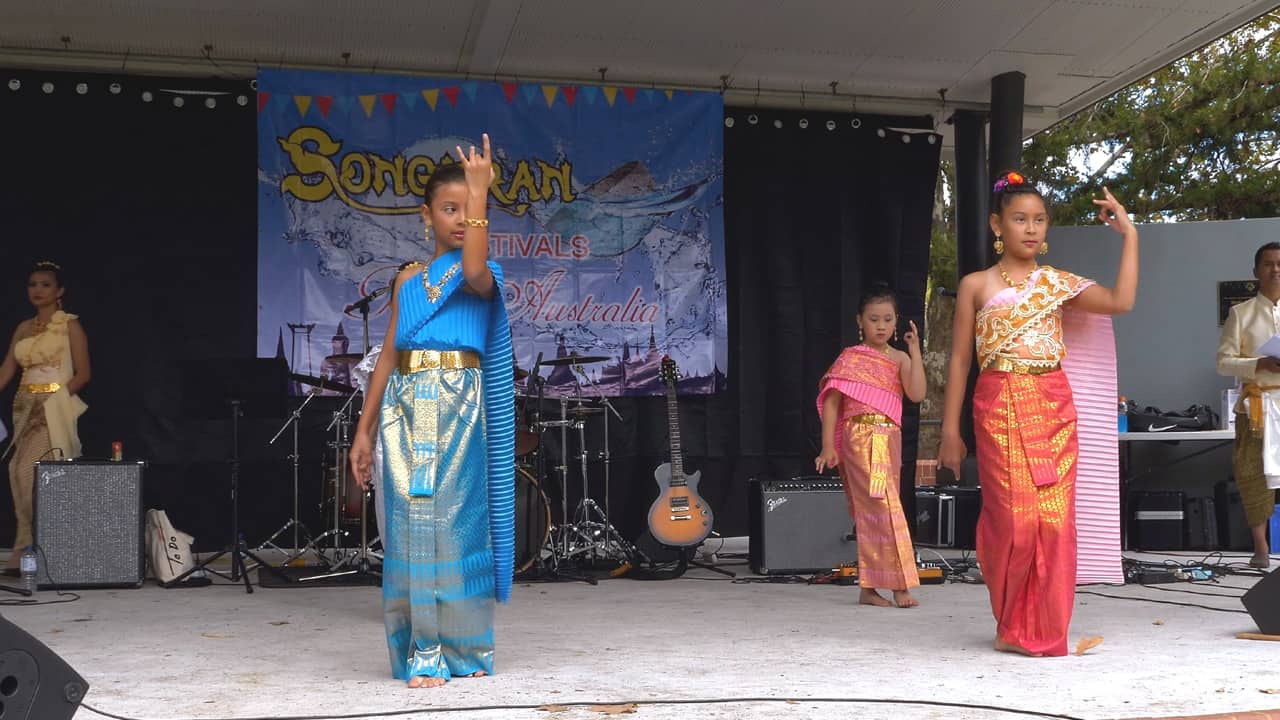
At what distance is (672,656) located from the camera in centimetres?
418

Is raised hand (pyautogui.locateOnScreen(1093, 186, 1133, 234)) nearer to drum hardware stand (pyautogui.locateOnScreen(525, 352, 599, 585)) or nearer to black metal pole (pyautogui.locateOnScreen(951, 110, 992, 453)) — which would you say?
drum hardware stand (pyautogui.locateOnScreen(525, 352, 599, 585))

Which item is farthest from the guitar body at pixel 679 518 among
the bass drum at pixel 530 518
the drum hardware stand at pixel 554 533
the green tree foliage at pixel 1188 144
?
the green tree foliage at pixel 1188 144

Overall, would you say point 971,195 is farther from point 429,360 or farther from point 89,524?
point 89,524

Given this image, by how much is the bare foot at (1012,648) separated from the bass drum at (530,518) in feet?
11.1

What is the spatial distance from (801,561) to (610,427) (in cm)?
190

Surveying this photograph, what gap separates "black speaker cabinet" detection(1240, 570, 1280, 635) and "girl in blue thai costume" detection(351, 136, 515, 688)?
2728 mm

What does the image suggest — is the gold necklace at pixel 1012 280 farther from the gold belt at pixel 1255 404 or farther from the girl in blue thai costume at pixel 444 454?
the gold belt at pixel 1255 404

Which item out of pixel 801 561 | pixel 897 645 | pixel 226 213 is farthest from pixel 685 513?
pixel 226 213

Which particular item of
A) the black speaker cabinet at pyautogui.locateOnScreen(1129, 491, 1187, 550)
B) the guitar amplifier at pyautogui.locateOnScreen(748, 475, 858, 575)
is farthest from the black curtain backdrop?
the black speaker cabinet at pyautogui.locateOnScreen(1129, 491, 1187, 550)

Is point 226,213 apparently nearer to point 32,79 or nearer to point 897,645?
point 32,79

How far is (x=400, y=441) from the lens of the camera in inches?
144

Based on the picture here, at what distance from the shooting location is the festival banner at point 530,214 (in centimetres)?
797

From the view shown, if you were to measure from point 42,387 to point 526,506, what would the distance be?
9.45 ft

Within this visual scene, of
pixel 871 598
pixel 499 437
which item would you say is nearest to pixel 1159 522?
pixel 871 598
